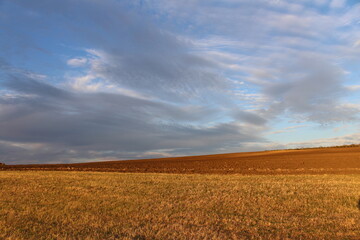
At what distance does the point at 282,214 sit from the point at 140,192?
864 centimetres

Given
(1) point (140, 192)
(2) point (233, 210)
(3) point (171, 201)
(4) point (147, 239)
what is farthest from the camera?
(1) point (140, 192)

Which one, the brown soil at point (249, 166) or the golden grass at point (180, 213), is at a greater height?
the brown soil at point (249, 166)

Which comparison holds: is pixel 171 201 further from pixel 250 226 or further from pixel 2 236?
pixel 2 236

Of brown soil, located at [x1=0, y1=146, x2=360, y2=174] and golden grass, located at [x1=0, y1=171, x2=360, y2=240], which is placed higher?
brown soil, located at [x1=0, y1=146, x2=360, y2=174]

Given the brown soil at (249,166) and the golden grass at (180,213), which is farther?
the brown soil at (249,166)

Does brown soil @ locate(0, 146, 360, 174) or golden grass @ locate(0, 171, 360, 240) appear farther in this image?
brown soil @ locate(0, 146, 360, 174)

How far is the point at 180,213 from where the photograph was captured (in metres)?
11.8

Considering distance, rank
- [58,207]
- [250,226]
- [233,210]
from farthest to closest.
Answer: [58,207]
[233,210]
[250,226]

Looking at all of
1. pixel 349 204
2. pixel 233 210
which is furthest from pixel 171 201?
pixel 349 204

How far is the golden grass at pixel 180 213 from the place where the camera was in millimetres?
9234

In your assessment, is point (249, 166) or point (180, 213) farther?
point (249, 166)

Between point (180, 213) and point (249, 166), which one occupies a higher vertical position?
point (249, 166)

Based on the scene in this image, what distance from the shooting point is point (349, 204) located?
13844 mm

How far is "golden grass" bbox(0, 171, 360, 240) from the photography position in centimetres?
923
